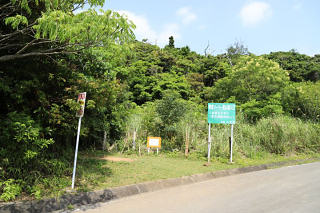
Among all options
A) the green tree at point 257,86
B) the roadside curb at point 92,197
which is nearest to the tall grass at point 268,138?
the green tree at point 257,86

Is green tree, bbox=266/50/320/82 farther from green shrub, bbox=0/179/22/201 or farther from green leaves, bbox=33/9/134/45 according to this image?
green shrub, bbox=0/179/22/201

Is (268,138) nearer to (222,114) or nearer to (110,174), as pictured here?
(222,114)

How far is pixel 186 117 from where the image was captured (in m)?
14.6

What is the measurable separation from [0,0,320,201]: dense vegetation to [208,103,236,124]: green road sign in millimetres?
1846

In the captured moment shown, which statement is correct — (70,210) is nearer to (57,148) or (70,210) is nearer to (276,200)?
(57,148)

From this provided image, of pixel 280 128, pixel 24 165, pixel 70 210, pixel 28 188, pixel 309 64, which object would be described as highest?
pixel 309 64

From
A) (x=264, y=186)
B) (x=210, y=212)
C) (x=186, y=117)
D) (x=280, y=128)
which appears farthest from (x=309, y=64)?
(x=210, y=212)

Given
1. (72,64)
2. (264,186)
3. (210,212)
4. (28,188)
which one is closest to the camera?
(210,212)

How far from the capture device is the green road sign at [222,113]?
1120 centimetres

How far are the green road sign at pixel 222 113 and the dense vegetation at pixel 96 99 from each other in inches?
72.7

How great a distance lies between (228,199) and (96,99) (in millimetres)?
4232

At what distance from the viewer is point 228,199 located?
5.68 meters

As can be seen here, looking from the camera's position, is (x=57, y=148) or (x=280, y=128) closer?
(x=57, y=148)

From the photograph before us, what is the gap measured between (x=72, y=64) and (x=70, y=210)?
14.4ft
